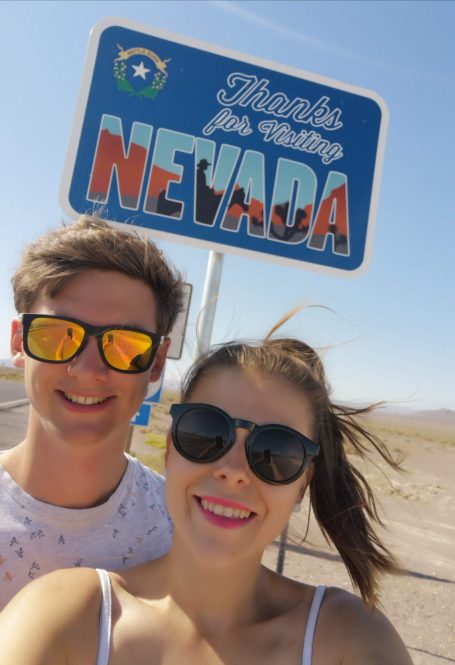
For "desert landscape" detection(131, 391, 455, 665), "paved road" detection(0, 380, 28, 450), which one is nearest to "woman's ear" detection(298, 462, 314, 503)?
"desert landscape" detection(131, 391, 455, 665)

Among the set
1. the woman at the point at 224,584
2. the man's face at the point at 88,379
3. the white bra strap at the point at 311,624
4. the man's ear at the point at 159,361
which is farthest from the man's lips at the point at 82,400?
the white bra strap at the point at 311,624

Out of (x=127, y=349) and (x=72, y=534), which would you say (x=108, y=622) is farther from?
(x=127, y=349)

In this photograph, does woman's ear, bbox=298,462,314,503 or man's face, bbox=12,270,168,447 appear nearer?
woman's ear, bbox=298,462,314,503

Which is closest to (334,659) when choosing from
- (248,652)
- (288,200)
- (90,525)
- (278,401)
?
(248,652)

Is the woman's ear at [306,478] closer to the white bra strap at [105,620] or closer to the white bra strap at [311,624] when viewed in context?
the white bra strap at [311,624]

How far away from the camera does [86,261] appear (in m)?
1.90

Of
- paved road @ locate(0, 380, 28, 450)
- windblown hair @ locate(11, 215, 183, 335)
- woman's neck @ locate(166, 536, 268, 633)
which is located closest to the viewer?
woman's neck @ locate(166, 536, 268, 633)

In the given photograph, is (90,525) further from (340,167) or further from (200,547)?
(340,167)

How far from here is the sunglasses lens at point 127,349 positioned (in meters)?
1.77

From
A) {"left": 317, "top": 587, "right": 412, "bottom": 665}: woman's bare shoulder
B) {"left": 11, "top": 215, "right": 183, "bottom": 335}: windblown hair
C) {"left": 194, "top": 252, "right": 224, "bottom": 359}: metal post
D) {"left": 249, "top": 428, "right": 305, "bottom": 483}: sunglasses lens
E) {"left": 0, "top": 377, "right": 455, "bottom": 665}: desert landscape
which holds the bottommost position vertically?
{"left": 0, "top": 377, "right": 455, "bottom": 665}: desert landscape

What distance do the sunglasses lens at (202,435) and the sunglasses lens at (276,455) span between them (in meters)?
0.09

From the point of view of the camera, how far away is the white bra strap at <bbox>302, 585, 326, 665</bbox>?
4.40ft

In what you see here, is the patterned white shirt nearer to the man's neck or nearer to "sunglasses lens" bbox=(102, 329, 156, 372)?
the man's neck

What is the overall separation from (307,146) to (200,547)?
115 inches
